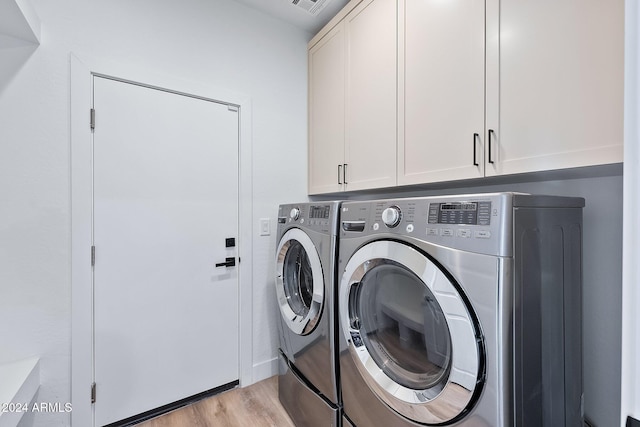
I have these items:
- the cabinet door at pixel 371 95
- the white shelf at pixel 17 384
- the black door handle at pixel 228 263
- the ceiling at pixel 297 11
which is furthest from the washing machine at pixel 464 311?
the ceiling at pixel 297 11

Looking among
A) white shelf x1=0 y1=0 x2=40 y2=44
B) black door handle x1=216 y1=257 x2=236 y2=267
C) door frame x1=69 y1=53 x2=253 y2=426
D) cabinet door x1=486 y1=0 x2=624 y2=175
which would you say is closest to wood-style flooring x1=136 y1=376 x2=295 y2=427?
door frame x1=69 y1=53 x2=253 y2=426

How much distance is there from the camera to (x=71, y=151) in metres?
1.47

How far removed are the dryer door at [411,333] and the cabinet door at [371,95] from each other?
63 centimetres

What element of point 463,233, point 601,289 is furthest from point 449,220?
point 601,289

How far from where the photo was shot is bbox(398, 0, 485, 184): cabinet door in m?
1.19

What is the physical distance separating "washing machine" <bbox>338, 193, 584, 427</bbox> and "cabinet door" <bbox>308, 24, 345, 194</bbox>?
2.70ft

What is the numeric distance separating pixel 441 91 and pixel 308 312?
1266 millimetres

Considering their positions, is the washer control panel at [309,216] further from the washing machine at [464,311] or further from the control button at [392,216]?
the control button at [392,216]

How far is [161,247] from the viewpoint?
1.72 meters

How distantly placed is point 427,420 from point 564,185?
1109 mm

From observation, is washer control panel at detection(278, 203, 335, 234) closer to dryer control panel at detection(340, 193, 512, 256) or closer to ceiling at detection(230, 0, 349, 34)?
dryer control panel at detection(340, 193, 512, 256)

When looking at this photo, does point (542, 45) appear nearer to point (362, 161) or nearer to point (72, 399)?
point (362, 161)

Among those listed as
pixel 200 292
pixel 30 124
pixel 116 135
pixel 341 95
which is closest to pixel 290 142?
pixel 341 95

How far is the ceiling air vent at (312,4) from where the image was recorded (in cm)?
191
